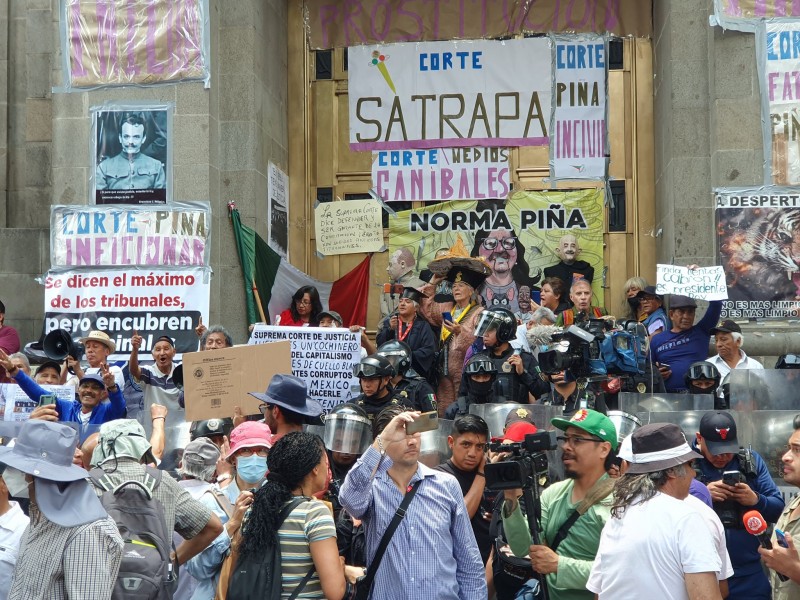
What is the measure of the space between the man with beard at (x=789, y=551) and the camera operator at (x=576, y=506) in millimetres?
820

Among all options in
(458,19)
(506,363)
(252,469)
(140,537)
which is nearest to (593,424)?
(252,469)

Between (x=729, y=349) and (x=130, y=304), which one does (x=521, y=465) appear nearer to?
(x=729, y=349)

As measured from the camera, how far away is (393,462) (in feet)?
19.9

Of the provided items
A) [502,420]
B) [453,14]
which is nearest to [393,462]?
[502,420]

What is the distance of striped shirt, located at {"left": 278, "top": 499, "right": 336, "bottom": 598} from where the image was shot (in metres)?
5.41

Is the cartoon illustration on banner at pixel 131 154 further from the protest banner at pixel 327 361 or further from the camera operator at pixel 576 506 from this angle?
the camera operator at pixel 576 506

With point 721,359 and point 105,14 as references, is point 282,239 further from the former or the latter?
point 721,359

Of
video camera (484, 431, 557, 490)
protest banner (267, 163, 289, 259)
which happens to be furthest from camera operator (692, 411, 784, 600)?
protest banner (267, 163, 289, 259)

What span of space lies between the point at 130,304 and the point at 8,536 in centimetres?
754

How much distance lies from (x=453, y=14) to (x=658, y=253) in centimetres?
384

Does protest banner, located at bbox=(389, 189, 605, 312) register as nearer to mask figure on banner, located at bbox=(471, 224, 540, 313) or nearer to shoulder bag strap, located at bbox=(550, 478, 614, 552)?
mask figure on banner, located at bbox=(471, 224, 540, 313)

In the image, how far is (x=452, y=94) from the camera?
49.6 feet

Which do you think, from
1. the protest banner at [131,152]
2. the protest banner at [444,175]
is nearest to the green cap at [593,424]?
the protest banner at [131,152]

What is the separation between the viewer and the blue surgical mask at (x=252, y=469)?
6836 millimetres
